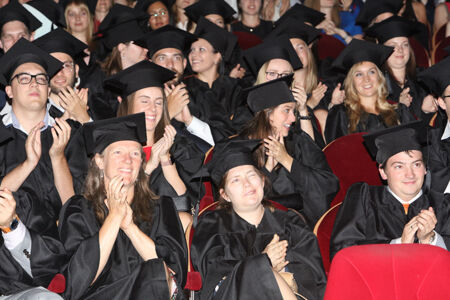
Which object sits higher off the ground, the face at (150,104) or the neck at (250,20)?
the neck at (250,20)

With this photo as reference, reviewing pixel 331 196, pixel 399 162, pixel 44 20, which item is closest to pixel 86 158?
pixel 331 196

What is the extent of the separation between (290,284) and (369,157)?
135 cm

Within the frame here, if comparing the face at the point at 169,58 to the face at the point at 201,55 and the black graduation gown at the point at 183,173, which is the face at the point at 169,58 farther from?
the black graduation gown at the point at 183,173

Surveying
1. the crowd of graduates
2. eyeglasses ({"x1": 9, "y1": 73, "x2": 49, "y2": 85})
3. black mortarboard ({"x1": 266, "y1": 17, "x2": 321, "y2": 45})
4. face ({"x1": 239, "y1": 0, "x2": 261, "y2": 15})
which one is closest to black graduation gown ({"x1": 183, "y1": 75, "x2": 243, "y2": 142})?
the crowd of graduates

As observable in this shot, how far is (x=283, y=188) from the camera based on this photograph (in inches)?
212

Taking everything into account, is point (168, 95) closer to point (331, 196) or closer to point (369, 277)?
point (331, 196)

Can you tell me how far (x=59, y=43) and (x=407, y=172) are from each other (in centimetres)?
316

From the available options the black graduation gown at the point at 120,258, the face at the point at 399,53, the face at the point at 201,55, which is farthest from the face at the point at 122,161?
the face at the point at 399,53

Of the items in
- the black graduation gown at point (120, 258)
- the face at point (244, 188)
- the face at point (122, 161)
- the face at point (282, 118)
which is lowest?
the black graduation gown at point (120, 258)

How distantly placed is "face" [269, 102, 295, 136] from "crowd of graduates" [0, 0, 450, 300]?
0.01 m

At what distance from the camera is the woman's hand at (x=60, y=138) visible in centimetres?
501

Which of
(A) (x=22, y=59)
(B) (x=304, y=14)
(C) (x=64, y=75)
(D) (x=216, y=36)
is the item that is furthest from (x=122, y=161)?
(B) (x=304, y=14)

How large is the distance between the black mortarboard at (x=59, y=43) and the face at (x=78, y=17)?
2.72 feet

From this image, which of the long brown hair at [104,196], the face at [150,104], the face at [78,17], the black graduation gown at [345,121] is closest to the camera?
the long brown hair at [104,196]
